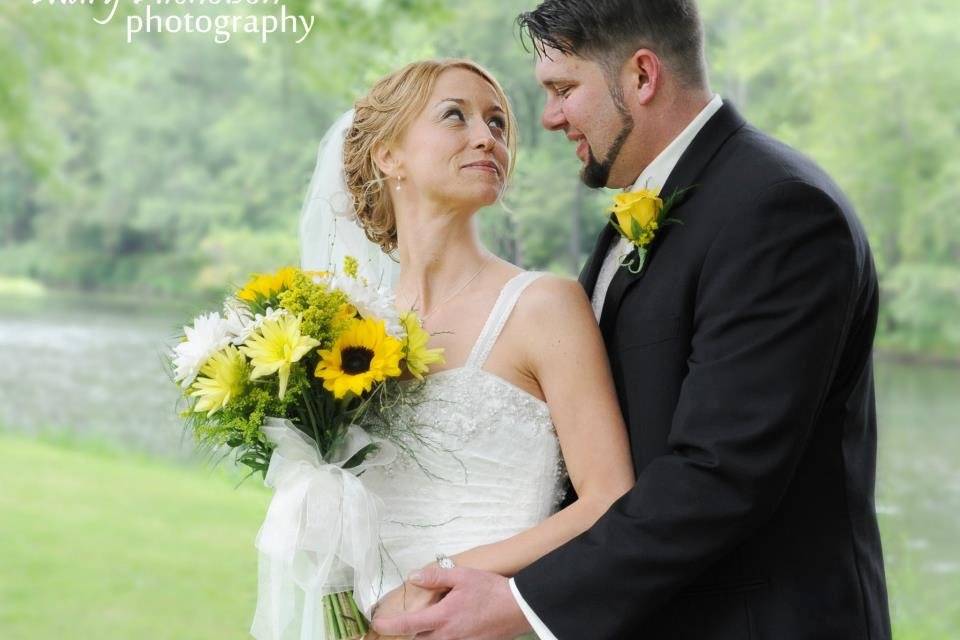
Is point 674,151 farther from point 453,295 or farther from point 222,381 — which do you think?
point 222,381

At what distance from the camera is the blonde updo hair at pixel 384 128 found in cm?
234

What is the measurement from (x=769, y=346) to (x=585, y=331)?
0.43 metres

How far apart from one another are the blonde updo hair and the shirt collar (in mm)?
392

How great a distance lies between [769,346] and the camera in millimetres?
1739

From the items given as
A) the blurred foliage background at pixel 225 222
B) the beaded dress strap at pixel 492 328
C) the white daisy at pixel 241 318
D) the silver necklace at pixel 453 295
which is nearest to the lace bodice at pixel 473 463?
the beaded dress strap at pixel 492 328

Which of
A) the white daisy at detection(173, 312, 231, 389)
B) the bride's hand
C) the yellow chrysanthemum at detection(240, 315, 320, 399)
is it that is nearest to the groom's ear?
the yellow chrysanthemum at detection(240, 315, 320, 399)

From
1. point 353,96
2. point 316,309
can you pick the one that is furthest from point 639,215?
point 353,96

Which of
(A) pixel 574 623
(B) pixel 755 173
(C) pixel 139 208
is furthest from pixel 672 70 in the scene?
(C) pixel 139 208

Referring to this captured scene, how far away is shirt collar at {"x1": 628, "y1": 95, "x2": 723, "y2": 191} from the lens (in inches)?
81.4

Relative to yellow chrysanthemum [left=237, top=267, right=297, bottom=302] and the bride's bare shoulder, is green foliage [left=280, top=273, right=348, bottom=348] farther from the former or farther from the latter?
the bride's bare shoulder

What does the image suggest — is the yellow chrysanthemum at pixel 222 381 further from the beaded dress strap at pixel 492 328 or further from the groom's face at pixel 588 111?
the groom's face at pixel 588 111

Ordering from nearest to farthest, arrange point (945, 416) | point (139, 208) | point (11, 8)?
point (945, 416), point (11, 8), point (139, 208)

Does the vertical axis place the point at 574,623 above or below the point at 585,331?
below

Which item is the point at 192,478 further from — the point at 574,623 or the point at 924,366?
the point at 574,623
